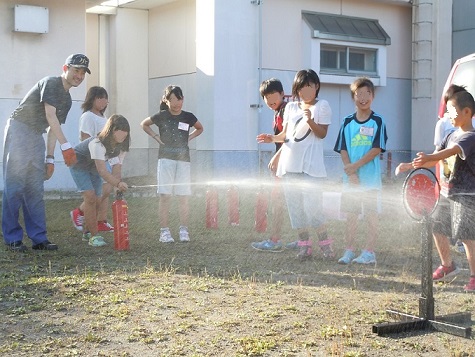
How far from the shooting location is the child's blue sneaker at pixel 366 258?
24.5ft

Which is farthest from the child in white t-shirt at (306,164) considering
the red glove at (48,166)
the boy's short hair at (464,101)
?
the red glove at (48,166)

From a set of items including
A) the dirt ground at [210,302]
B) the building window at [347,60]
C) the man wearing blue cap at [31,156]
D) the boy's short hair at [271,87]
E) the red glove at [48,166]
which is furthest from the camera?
the building window at [347,60]

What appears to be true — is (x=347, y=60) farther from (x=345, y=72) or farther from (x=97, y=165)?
(x=97, y=165)

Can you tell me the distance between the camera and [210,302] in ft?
18.6

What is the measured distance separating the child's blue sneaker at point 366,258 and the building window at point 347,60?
8.95m

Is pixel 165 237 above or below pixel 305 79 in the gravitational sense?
below

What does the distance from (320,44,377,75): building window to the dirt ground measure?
8.01 meters

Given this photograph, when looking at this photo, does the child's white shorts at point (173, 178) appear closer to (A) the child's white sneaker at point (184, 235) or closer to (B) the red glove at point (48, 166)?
(A) the child's white sneaker at point (184, 235)

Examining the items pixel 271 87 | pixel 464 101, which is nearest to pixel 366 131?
pixel 271 87

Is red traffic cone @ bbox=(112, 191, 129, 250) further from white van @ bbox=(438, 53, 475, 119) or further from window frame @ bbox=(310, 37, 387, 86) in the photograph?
window frame @ bbox=(310, 37, 387, 86)

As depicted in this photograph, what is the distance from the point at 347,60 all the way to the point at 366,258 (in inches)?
379

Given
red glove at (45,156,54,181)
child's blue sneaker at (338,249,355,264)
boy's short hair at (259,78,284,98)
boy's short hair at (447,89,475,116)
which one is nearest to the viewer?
boy's short hair at (447,89,475,116)

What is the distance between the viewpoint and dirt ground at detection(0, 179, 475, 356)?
4.61 meters

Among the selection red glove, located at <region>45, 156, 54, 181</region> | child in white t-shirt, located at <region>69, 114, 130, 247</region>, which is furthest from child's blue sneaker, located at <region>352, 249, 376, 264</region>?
red glove, located at <region>45, 156, 54, 181</region>
